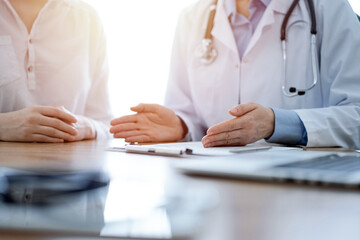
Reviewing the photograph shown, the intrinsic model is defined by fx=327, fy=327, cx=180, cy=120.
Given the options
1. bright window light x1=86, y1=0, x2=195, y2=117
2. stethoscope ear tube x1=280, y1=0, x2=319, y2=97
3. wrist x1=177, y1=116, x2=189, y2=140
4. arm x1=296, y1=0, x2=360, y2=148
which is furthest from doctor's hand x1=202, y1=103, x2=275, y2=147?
bright window light x1=86, y1=0, x2=195, y2=117

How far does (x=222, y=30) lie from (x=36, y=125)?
0.76 meters

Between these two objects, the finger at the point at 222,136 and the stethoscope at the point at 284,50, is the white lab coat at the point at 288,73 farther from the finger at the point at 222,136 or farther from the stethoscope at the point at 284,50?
the finger at the point at 222,136

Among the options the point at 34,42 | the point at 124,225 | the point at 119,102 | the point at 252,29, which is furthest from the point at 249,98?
the point at 119,102

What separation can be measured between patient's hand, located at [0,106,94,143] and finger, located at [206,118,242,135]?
0.45 metres

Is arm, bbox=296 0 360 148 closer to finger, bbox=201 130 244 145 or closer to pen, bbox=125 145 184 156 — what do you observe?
finger, bbox=201 130 244 145

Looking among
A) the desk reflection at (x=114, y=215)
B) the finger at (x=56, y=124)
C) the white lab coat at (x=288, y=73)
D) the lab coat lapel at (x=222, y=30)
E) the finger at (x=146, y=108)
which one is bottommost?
the desk reflection at (x=114, y=215)

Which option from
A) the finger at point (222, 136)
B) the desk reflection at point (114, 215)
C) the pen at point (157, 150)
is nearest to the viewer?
the desk reflection at point (114, 215)

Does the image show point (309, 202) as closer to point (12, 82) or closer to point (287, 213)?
point (287, 213)

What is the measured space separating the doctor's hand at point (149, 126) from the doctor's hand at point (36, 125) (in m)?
→ 0.16

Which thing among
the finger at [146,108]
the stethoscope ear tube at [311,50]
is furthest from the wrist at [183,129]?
the stethoscope ear tube at [311,50]

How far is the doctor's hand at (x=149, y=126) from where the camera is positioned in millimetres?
1057

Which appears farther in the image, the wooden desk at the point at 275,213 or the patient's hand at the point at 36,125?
the patient's hand at the point at 36,125

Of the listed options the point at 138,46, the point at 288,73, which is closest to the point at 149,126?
the point at 288,73

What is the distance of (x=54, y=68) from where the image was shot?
4.28ft
